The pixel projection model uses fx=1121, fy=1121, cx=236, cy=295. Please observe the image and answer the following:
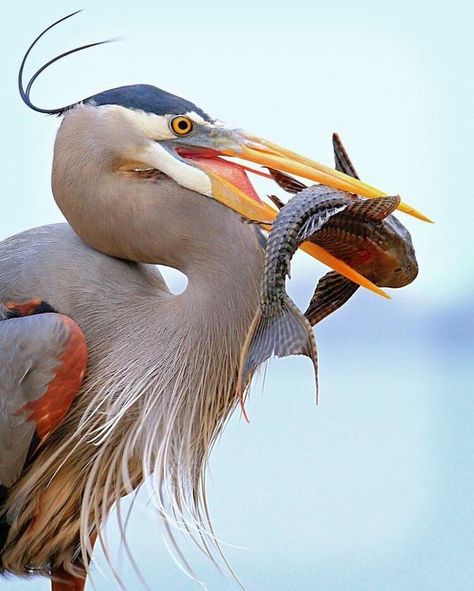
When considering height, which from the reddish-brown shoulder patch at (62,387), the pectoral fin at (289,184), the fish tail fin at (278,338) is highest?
the pectoral fin at (289,184)

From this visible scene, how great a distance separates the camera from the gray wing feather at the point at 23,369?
4.15 ft

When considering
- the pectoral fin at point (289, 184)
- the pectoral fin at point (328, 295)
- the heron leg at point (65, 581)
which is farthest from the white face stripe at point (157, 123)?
the heron leg at point (65, 581)

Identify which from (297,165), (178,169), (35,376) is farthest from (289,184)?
(35,376)

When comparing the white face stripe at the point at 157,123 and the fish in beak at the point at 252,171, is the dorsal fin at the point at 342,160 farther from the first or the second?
the white face stripe at the point at 157,123

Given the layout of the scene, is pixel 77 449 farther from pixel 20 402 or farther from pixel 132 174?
pixel 132 174

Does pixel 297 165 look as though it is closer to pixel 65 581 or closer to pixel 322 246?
pixel 322 246

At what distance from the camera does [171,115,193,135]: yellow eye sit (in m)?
1.27

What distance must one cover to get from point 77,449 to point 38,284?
0.20 meters

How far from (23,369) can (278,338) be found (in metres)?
0.31

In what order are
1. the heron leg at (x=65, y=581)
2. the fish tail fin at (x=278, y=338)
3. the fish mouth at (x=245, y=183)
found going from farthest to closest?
the heron leg at (x=65, y=581), the fish mouth at (x=245, y=183), the fish tail fin at (x=278, y=338)

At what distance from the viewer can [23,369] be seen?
1.27m

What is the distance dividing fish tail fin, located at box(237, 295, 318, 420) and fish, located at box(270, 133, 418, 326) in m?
0.09

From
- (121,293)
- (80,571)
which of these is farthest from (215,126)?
(80,571)

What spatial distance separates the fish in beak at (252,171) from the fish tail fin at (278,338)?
0.10 meters
